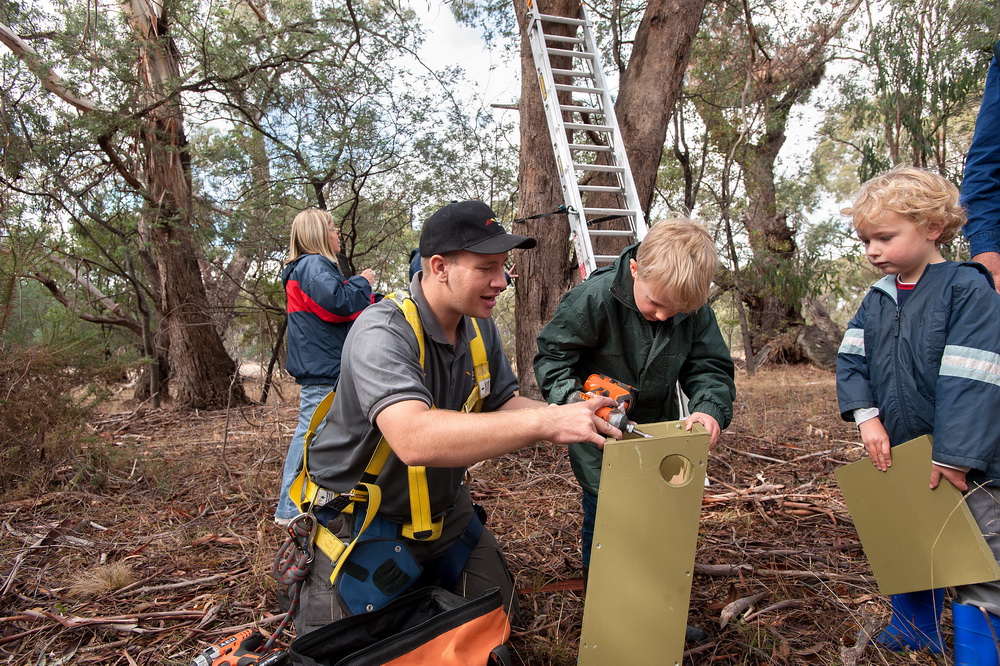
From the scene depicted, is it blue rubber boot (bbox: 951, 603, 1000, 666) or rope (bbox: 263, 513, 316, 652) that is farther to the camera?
rope (bbox: 263, 513, 316, 652)

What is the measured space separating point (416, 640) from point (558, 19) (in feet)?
17.5

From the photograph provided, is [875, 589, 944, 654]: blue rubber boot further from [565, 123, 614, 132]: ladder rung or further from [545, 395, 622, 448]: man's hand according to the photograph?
[565, 123, 614, 132]: ladder rung

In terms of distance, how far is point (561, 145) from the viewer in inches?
191

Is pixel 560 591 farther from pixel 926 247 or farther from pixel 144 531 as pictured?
pixel 144 531

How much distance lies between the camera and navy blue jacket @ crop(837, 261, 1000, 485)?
70.5 inches

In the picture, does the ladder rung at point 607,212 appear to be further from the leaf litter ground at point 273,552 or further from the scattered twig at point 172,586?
the scattered twig at point 172,586

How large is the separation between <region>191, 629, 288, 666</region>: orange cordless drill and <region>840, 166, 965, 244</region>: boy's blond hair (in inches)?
96.4

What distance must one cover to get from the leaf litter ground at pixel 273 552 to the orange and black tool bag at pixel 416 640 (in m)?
0.42

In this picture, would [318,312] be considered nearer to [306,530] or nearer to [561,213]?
[306,530]

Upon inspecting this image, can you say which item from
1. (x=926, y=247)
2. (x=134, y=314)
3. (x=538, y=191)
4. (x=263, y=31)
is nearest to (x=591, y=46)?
(x=538, y=191)

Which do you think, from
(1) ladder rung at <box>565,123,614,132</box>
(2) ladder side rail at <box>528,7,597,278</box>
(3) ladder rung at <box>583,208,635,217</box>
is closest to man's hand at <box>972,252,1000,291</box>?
(2) ladder side rail at <box>528,7,597,278</box>

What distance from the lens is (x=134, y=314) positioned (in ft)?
31.2

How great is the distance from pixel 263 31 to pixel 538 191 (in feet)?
13.8

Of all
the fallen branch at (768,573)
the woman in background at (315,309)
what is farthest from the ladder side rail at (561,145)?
the fallen branch at (768,573)
